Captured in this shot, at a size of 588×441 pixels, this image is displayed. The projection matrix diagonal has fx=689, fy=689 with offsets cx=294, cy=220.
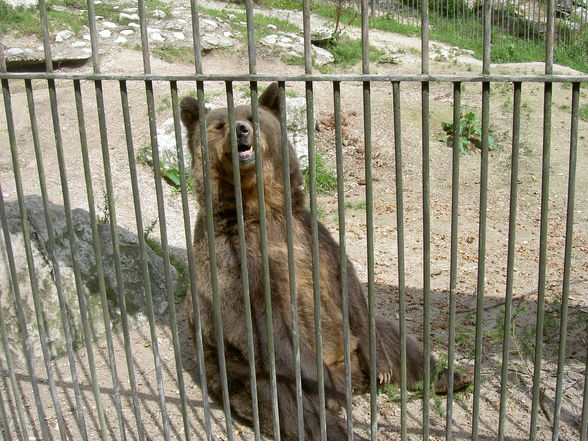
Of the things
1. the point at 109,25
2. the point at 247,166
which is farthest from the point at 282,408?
the point at 109,25

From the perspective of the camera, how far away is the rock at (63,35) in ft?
45.4

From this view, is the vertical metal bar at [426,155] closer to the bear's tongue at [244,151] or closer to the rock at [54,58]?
the bear's tongue at [244,151]

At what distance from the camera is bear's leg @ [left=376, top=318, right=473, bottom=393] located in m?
4.91

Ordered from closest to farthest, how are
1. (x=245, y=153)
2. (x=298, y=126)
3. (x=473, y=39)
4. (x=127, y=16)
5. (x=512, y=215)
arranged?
1. (x=512, y=215)
2. (x=245, y=153)
3. (x=298, y=126)
4. (x=127, y=16)
5. (x=473, y=39)

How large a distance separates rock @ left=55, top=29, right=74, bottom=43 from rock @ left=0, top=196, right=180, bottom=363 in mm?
8765

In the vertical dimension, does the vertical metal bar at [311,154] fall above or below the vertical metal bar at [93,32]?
below

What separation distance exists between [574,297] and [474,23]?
13752 mm

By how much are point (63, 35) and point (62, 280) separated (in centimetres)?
970

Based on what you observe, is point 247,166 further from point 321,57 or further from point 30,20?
point 30,20

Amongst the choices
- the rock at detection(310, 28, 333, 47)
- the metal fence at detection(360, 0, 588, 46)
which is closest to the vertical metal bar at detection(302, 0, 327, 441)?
the rock at detection(310, 28, 333, 47)

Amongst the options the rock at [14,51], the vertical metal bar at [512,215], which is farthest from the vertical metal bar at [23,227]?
the rock at [14,51]

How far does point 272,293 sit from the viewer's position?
4520mm

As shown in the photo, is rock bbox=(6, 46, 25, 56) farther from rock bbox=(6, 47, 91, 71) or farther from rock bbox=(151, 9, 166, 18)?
rock bbox=(151, 9, 166, 18)

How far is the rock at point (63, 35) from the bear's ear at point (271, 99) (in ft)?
34.7
